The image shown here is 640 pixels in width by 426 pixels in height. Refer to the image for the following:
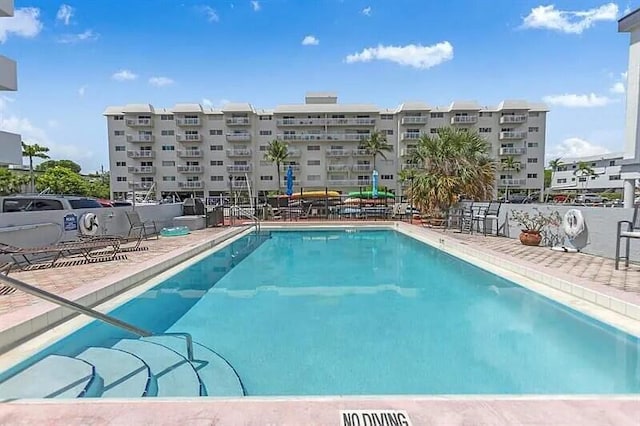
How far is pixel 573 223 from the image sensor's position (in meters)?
9.02

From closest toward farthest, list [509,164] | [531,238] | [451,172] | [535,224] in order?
[531,238] < [535,224] < [451,172] < [509,164]

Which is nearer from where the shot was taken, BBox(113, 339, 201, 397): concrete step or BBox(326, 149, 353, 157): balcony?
BBox(113, 339, 201, 397): concrete step

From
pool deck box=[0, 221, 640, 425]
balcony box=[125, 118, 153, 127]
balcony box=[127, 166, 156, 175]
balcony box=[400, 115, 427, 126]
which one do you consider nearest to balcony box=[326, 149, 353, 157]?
balcony box=[400, 115, 427, 126]

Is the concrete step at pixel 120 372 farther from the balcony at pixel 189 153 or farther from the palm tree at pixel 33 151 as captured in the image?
the palm tree at pixel 33 151

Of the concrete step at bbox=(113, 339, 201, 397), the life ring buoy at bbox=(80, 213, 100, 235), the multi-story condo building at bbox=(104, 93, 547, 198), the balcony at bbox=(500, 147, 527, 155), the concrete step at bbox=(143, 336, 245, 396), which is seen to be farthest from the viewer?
the balcony at bbox=(500, 147, 527, 155)

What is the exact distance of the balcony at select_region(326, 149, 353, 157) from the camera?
154 ft

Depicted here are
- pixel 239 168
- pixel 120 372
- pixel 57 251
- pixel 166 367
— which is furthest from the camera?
pixel 239 168

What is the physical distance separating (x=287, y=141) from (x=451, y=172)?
33.9m

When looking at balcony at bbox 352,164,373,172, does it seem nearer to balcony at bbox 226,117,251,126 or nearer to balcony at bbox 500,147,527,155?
balcony at bbox 226,117,251,126

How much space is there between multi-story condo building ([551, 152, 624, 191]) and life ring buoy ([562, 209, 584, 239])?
51.7m

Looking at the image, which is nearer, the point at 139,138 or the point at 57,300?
the point at 57,300

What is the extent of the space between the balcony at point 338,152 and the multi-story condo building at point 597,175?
31.1 meters

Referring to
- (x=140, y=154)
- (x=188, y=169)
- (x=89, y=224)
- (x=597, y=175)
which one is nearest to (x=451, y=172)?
(x=89, y=224)

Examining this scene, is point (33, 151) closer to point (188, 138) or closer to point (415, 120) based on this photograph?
point (188, 138)
